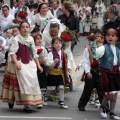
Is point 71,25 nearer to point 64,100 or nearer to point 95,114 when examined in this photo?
point 64,100

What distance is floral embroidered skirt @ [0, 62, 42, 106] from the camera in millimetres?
9047

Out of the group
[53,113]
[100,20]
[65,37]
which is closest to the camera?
[53,113]

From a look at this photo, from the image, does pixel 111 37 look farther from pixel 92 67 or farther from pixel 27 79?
pixel 27 79

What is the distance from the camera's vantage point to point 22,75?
9.00 metres

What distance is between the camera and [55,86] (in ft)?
31.8

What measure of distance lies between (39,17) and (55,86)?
9.70ft

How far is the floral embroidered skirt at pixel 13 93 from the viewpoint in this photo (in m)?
9.05

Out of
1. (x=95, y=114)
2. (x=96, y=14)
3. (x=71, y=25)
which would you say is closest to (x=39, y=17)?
(x=71, y=25)

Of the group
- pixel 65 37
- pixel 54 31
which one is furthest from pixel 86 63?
pixel 54 31

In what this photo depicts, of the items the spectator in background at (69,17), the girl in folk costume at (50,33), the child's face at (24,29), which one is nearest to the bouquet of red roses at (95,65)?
the child's face at (24,29)

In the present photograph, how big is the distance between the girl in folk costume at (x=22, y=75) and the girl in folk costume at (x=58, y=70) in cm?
50

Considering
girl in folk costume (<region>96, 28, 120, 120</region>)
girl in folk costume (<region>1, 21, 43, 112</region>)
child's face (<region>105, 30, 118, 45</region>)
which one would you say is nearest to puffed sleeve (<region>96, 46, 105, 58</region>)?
girl in folk costume (<region>96, 28, 120, 120</region>)

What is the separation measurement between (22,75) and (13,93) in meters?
0.38

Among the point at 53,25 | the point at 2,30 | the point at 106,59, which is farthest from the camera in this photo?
the point at 2,30
